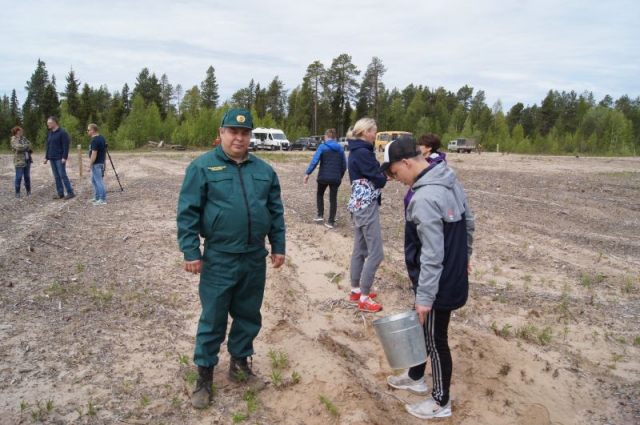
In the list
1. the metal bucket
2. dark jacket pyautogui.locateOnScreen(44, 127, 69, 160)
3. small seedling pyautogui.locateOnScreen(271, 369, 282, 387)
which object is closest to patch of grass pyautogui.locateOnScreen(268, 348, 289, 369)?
→ small seedling pyautogui.locateOnScreen(271, 369, 282, 387)

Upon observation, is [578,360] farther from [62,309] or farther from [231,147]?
[62,309]

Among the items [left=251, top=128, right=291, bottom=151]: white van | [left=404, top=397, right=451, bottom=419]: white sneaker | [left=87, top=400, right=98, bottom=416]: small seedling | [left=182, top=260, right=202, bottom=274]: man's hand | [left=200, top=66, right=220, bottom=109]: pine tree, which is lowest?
[left=404, top=397, right=451, bottom=419]: white sneaker

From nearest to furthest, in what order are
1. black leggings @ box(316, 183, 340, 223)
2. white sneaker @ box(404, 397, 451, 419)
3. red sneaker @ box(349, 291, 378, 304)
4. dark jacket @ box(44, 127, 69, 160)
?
white sneaker @ box(404, 397, 451, 419) < red sneaker @ box(349, 291, 378, 304) < black leggings @ box(316, 183, 340, 223) < dark jacket @ box(44, 127, 69, 160)

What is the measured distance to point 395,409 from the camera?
11.8 ft

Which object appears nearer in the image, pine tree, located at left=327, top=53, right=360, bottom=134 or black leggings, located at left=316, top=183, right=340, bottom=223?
black leggings, located at left=316, top=183, right=340, bottom=223

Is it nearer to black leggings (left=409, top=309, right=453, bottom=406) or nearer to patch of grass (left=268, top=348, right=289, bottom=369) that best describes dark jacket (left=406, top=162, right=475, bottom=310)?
black leggings (left=409, top=309, right=453, bottom=406)

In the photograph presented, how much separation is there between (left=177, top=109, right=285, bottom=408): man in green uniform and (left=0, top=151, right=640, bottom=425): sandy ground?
62cm

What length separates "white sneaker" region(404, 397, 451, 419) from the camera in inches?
137

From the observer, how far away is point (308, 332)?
489 centimetres

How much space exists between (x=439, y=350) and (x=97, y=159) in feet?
32.9

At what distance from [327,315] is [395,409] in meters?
1.87

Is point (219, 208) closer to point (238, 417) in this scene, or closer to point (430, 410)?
point (238, 417)

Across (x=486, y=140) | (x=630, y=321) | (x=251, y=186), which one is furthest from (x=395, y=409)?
(x=486, y=140)

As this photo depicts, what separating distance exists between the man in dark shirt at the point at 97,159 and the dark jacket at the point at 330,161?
5337 mm
